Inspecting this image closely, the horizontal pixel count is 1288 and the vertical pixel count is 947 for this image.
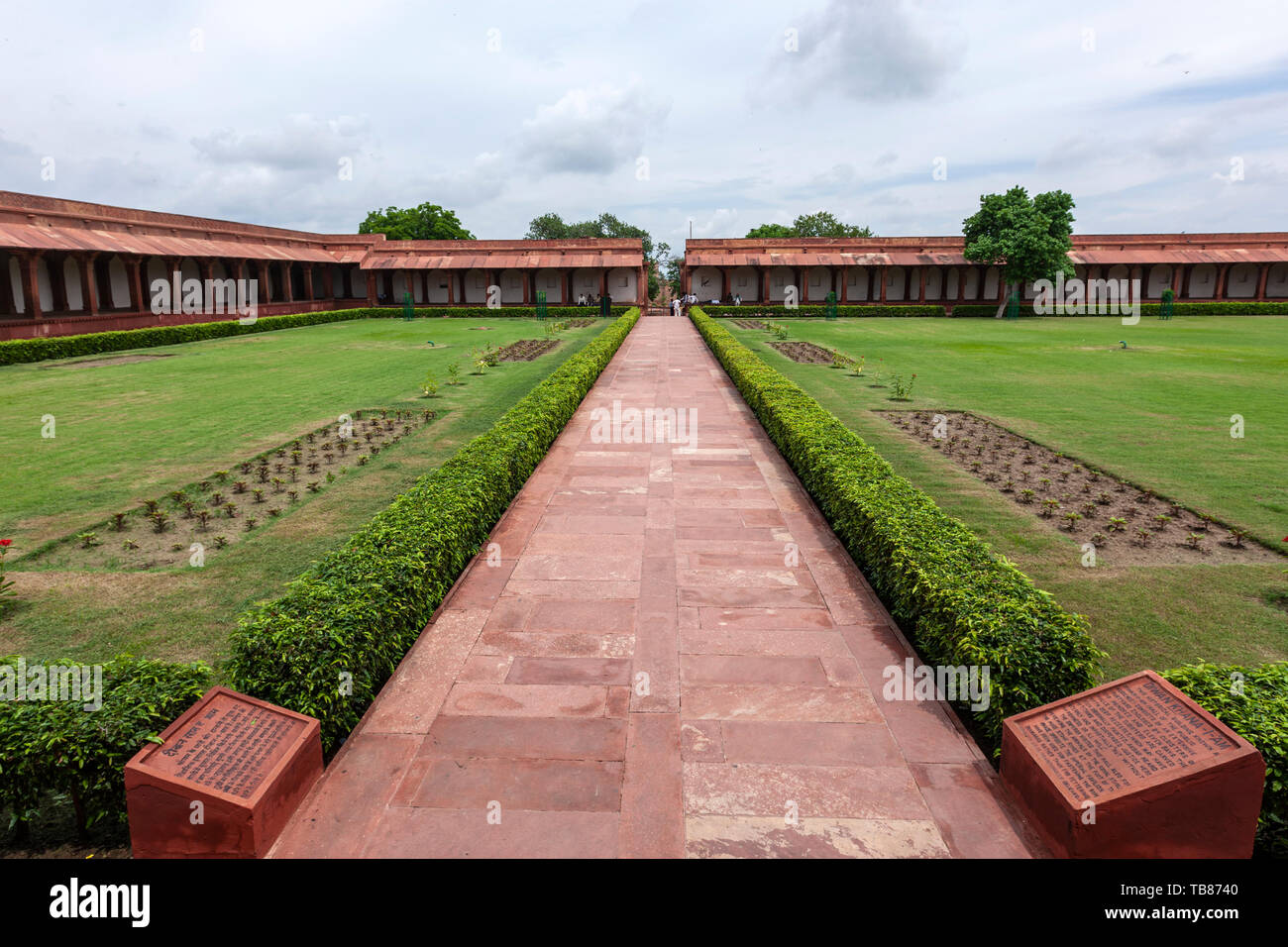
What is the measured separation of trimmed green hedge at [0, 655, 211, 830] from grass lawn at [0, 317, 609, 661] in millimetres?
1491

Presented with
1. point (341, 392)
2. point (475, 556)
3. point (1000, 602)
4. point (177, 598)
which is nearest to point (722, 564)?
point (475, 556)

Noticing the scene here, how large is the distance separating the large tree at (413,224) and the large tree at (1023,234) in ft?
136

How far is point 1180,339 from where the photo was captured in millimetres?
25719

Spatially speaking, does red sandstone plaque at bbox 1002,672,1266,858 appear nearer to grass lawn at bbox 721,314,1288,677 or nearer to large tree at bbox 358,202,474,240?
grass lawn at bbox 721,314,1288,677

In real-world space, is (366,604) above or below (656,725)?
above

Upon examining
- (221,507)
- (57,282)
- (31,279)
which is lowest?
(221,507)

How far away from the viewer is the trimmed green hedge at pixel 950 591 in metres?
3.54

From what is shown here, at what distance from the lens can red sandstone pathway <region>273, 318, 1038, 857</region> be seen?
119 inches

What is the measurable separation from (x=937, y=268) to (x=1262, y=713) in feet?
143

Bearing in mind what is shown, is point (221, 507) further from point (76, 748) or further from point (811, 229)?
point (811, 229)

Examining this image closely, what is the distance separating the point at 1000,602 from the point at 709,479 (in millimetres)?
4662

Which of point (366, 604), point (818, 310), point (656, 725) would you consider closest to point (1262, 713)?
point (656, 725)

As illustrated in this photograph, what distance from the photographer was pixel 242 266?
32.5m
